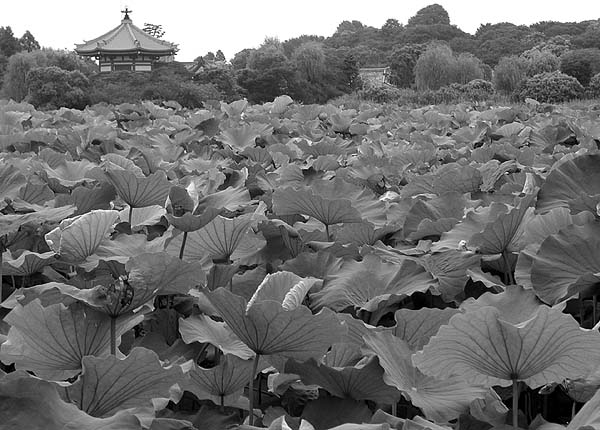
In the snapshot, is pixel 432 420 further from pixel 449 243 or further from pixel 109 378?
pixel 449 243

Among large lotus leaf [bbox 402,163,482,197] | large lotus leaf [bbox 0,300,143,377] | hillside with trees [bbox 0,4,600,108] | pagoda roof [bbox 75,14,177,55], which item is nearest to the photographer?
large lotus leaf [bbox 0,300,143,377]

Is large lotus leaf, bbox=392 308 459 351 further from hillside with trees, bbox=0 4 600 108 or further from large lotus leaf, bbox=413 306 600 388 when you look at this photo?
hillside with trees, bbox=0 4 600 108

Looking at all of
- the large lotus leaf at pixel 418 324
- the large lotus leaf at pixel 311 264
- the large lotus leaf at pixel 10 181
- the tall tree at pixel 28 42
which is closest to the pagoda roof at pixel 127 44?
the tall tree at pixel 28 42

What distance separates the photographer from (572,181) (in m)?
1.06

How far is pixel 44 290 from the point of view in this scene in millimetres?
783

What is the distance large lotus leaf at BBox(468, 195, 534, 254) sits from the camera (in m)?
0.85

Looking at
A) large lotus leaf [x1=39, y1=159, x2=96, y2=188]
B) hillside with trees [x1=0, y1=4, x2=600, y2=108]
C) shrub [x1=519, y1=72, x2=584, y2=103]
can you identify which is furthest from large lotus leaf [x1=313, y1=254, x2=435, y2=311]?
shrub [x1=519, y1=72, x2=584, y2=103]

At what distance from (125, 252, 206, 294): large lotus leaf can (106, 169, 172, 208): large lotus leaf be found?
1.16 feet

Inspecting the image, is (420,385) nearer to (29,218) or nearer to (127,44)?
(29,218)

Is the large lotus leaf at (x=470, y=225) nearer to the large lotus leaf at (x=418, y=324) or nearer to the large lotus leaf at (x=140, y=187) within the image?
the large lotus leaf at (x=418, y=324)

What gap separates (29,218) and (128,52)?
2565 cm

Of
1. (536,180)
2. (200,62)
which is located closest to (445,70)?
(200,62)

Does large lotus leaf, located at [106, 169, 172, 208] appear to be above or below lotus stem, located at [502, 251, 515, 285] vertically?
above

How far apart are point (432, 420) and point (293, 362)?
0.13 m
